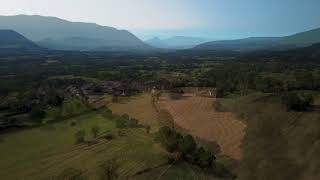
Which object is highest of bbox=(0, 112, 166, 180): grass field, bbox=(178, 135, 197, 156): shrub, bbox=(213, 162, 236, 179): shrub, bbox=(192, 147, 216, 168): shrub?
bbox=(178, 135, 197, 156): shrub

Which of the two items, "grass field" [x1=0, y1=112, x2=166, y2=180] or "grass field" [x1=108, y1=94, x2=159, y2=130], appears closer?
"grass field" [x1=0, y1=112, x2=166, y2=180]

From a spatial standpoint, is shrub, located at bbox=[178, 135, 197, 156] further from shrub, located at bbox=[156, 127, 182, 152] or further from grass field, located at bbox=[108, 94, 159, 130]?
grass field, located at bbox=[108, 94, 159, 130]

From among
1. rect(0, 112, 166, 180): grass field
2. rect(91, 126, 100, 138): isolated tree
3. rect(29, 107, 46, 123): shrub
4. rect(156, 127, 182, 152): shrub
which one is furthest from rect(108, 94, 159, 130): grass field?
rect(29, 107, 46, 123): shrub

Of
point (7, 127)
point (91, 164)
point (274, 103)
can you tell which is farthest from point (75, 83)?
point (91, 164)

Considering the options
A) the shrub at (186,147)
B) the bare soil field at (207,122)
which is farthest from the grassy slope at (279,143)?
the shrub at (186,147)

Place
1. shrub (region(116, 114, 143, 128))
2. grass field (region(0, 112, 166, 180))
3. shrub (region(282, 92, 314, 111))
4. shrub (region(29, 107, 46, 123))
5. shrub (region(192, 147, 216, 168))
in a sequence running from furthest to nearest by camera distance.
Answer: shrub (region(29, 107, 46, 123))
shrub (region(116, 114, 143, 128))
shrub (region(282, 92, 314, 111))
grass field (region(0, 112, 166, 180))
shrub (region(192, 147, 216, 168))

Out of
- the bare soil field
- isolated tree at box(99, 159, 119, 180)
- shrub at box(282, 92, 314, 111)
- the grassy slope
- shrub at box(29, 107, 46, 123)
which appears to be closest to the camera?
isolated tree at box(99, 159, 119, 180)

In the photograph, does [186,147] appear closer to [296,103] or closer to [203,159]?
[203,159]
